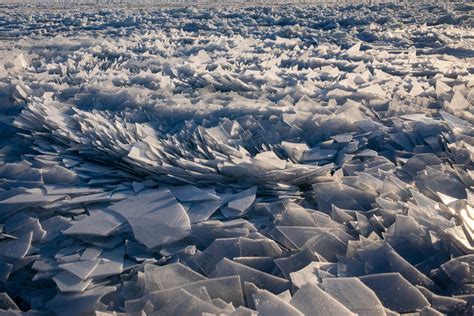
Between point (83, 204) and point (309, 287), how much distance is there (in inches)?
49.3

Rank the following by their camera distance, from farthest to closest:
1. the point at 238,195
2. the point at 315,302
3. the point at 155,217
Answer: the point at 238,195 → the point at 155,217 → the point at 315,302

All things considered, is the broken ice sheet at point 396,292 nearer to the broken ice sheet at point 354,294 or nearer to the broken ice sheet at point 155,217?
the broken ice sheet at point 354,294

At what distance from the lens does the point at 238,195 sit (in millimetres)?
2141

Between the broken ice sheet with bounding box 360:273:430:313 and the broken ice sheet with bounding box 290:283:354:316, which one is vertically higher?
the broken ice sheet with bounding box 290:283:354:316

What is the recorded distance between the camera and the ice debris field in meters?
1.55

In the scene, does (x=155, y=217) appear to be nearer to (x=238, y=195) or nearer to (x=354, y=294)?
(x=238, y=195)

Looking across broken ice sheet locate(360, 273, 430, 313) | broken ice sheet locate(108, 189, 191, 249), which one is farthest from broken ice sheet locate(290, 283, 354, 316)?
broken ice sheet locate(108, 189, 191, 249)

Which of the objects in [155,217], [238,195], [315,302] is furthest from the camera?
[238,195]

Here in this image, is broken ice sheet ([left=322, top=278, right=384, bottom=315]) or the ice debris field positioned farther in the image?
the ice debris field

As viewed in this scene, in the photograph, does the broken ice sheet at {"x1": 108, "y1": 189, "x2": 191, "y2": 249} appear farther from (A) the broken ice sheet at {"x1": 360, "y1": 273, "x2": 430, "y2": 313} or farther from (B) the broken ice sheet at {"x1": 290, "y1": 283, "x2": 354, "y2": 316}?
(A) the broken ice sheet at {"x1": 360, "y1": 273, "x2": 430, "y2": 313}

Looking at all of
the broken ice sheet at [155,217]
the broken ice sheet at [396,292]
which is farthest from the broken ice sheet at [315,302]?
the broken ice sheet at [155,217]

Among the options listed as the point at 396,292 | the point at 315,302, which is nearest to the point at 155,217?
the point at 315,302

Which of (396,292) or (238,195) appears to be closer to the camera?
(396,292)

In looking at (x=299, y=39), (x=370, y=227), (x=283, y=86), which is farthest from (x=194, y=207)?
(x=299, y=39)
